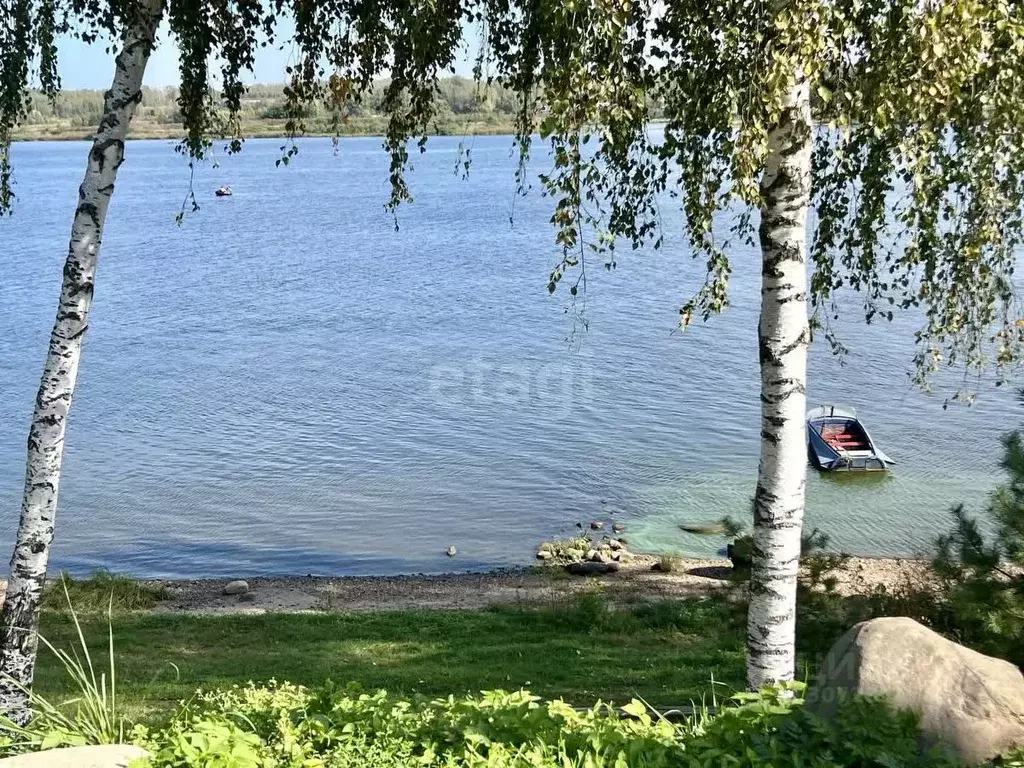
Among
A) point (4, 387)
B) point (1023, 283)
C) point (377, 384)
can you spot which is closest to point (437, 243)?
point (377, 384)

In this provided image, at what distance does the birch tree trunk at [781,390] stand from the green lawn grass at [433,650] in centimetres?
305

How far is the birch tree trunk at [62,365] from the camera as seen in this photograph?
6.32 m

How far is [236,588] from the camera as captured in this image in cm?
1659

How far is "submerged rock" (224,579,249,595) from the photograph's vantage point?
16.6 m

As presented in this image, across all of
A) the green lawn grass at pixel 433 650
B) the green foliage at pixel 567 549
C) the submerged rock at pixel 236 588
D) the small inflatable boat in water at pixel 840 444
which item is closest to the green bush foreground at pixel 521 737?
the green lawn grass at pixel 433 650

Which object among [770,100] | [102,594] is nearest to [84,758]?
[770,100]

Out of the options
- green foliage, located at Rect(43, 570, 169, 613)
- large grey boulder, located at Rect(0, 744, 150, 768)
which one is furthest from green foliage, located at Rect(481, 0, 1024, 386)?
green foliage, located at Rect(43, 570, 169, 613)

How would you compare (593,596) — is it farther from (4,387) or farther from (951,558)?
(4,387)

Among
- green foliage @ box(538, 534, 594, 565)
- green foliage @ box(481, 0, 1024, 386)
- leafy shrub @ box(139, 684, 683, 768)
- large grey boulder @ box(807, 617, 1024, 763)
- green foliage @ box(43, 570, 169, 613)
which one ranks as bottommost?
green foliage @ box(538, 534, 594, 565)

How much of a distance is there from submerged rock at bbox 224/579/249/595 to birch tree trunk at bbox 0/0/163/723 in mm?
10360

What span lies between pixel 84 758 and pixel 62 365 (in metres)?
2.65

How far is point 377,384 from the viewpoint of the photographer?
2964 cm

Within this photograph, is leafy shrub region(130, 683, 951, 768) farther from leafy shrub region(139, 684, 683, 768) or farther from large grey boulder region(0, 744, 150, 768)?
large grey boulder region(0, 744, 150, 768)

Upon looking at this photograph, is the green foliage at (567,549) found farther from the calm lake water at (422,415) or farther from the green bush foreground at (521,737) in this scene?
the green bush foreground at (521,737)
